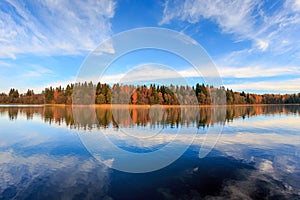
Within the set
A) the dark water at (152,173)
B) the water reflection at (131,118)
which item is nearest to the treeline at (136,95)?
the water reflection at (131,118)

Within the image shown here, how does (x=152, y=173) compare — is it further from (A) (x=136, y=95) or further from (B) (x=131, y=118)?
(A) (x=136, y=95)

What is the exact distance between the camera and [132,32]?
18.7m

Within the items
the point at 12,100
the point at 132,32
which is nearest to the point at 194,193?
the point at 132,32

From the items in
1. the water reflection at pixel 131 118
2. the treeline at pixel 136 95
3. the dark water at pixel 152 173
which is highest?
the treeline at pixel 136 95

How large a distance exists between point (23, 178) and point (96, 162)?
13.2 ft

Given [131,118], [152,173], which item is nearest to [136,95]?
[131,118]

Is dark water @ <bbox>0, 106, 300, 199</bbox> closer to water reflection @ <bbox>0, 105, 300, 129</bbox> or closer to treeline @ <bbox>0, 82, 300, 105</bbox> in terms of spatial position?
water reflection @ <bbox>0, 105, 300, 129</bbox>

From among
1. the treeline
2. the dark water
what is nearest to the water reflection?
the dark water

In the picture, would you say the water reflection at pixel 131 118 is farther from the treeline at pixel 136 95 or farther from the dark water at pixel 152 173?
the treeline at pixel 136 95

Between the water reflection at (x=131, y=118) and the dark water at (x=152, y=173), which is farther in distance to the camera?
the water reflection at (x=131, y=118)

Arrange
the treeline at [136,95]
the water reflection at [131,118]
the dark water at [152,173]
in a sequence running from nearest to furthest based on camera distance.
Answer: the dark water at [152,173] → the water reflection at [131,118] → the treeline at [136,95]

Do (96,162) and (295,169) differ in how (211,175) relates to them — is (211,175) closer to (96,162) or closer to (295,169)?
(295,169)

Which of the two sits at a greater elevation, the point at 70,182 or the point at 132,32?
the point at 132,32

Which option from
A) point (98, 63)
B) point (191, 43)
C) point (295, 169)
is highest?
point (191, 43)
